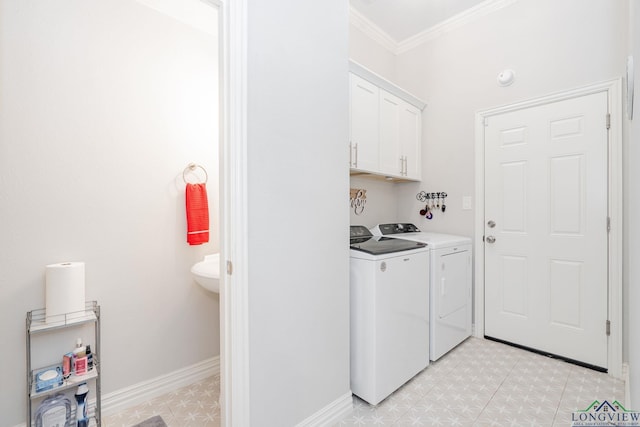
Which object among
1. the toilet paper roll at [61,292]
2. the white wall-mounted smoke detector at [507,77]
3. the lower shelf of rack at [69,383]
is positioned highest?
the white wall-mounted smoke detector at [507,77]

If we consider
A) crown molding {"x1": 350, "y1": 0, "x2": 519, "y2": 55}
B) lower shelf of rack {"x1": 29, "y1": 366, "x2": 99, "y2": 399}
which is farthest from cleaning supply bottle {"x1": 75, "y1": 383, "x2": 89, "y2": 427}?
crown molding {"x1": 350, "y1": 0, "x2": 519, "y2": 55}

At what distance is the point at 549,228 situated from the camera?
7.46ft

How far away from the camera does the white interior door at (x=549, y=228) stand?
81.7 inches

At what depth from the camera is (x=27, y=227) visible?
142cm

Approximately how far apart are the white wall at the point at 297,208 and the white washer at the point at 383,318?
0.12 m

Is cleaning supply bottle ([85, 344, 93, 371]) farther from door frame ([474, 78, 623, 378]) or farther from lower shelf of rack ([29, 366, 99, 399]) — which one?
door frame ([474, 78, 623, 378])

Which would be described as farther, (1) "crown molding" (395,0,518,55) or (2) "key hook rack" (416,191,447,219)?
(2) "key hook rack" (416,191,447,219)

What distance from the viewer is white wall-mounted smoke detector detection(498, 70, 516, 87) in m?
2.44

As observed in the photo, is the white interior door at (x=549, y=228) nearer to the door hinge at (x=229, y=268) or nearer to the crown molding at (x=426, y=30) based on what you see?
the crown molding at (x=426, y=30)

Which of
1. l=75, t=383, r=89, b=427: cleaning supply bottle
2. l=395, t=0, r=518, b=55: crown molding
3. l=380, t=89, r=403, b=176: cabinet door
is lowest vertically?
l=75, t=383, r=89, b=427: cleaning supply bottle

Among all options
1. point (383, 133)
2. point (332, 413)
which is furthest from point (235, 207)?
point (383, 133)

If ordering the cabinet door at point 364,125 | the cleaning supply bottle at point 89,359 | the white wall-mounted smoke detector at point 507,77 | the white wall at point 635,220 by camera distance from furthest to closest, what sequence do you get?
the white wall-mounted smoke detector at point 507,77 → the cabinet door at point 364,125 → the cleaning supply bottle at point 89,359 → the white wall at point 635,220

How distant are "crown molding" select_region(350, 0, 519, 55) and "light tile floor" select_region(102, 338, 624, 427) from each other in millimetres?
2892

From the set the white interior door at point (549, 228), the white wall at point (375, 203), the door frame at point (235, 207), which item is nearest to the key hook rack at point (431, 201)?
the white wall at point (375, 203)
